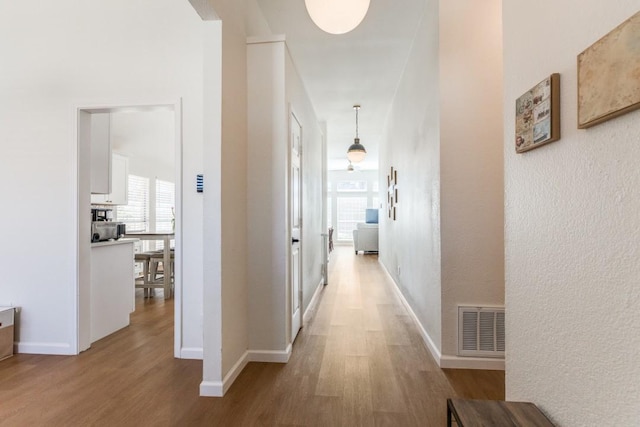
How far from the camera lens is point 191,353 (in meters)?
2.58

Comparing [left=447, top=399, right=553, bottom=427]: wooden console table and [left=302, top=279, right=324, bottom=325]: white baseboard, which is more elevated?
[left=447, top=399, right=553, bottom=427]: wooden console table

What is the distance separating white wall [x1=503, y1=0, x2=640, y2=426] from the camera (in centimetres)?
75

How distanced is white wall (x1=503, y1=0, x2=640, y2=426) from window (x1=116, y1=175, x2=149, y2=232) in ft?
20.3

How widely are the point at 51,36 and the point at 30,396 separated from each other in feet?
9.40

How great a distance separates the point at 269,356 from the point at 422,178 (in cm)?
207

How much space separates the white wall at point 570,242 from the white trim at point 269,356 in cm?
165

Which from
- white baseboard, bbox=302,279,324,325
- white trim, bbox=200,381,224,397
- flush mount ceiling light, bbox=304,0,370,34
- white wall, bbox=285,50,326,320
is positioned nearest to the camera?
flush mount ceiling light, bbox=304,0,370,34

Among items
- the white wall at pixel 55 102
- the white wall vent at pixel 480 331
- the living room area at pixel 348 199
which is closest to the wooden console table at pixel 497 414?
the white wall vent at pixel 480 331

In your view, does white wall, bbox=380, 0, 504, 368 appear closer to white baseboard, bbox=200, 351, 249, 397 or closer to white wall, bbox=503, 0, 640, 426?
white wall, bbox=503, 0, 640, 426

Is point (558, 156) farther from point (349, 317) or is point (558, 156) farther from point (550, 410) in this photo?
point (349, 317)

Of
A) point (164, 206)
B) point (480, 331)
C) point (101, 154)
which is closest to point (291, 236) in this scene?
point (480, 331)

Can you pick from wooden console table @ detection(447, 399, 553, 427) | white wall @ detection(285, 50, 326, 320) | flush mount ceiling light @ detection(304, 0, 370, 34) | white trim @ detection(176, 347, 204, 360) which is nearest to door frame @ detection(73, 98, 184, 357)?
white trim @ detection(176, 347, 204, 360)

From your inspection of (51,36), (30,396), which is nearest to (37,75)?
(51,36)

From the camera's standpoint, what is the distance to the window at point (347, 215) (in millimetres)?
12117
